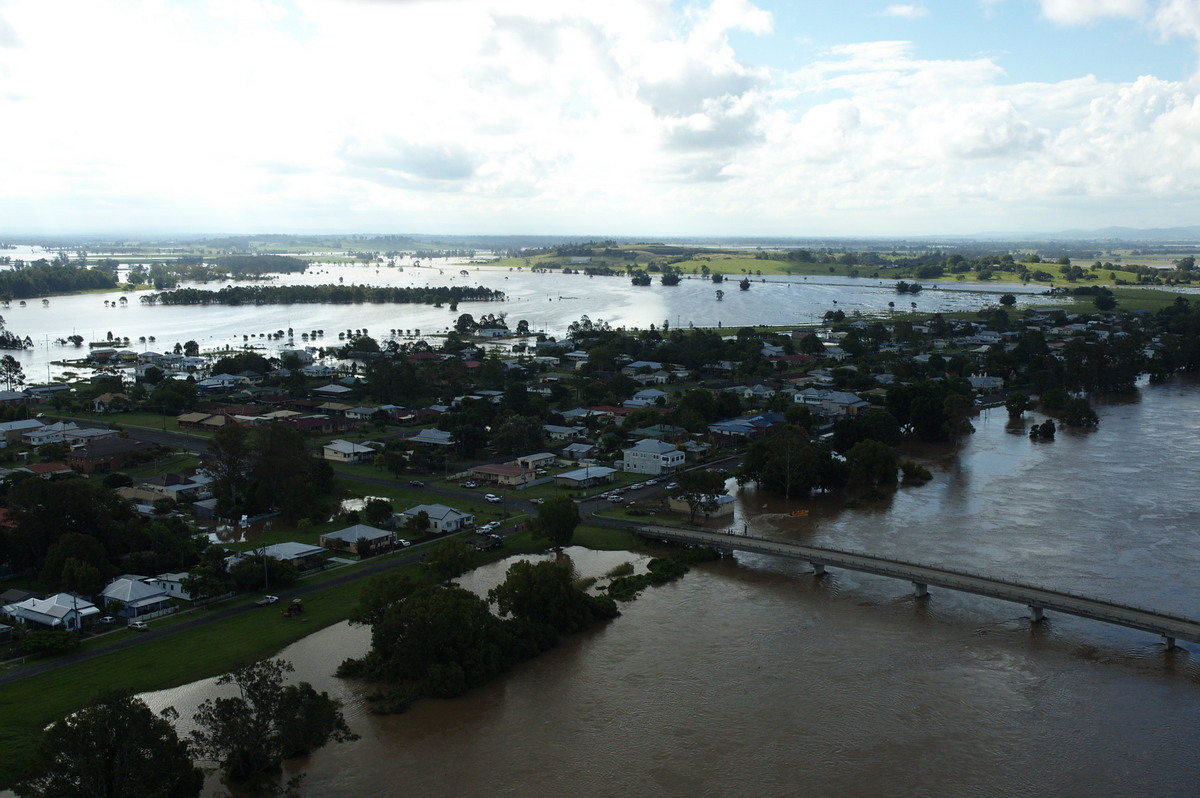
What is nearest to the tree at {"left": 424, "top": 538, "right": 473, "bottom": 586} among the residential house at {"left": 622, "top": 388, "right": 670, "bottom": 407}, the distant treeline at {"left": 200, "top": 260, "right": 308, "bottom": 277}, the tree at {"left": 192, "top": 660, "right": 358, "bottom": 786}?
the tree at {"left": 192, "top": 660, "right": 358, "bottom": 786}

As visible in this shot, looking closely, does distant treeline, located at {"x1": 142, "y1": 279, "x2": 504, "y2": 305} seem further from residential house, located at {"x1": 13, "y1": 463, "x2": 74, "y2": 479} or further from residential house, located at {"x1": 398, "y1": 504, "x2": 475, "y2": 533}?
residential house, located at {"x1": 398, "y1": 504, "x2": 475, "y2": 533}

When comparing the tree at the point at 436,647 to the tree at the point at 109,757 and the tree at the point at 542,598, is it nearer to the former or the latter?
the tree at the point at 542,598

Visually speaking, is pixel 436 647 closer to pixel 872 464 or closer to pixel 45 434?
pixel 872 464

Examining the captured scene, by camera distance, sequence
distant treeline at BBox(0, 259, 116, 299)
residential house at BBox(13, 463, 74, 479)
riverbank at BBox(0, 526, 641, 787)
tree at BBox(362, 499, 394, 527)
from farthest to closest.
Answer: distant treeline at BBox(0, 259, 116, 299)
residential house at BBox(13, 463, 74, 479)
tree at BBox(362, 499, 394, 527)
riverbank at BBox(0, 526, 641, 787)

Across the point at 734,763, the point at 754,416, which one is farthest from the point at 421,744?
the point at 754,416

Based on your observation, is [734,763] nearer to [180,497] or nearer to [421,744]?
[421,744]

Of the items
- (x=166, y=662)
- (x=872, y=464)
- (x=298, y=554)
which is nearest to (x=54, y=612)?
(x=166, y=662)
